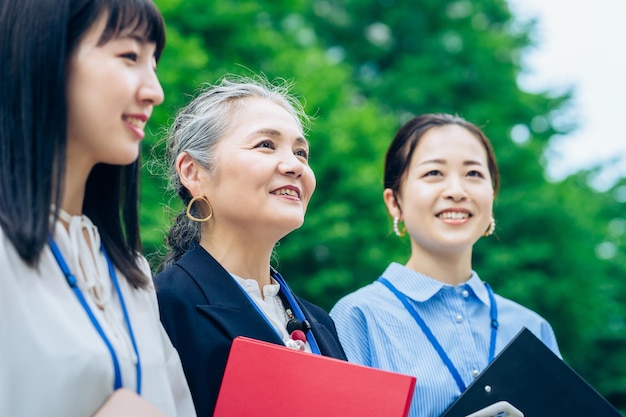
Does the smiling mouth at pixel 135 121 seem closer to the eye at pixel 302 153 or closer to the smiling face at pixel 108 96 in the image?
the smiling face at pixel 108 96

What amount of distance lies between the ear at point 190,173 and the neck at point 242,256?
0.67 feet

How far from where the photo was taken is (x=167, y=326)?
2.62 metres

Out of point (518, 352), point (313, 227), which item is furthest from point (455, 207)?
point (313, 227)

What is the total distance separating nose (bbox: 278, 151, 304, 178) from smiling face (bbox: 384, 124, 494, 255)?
886mm

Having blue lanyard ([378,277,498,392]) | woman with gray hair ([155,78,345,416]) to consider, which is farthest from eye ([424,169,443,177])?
woman with gray hair ([155,78,345,416])

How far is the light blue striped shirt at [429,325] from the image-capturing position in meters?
3.26

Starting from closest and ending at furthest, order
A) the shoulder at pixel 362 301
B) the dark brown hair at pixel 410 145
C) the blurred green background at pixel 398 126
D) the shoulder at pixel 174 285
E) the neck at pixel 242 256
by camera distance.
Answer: the shoulder at pixel 174 285, the neck at pixel 242 256, the shoulder at pixel 362 301, the dark brown hair at pixel 410 145, the blurred green background at pixel 398 126

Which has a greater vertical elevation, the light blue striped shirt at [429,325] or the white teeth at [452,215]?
the white teeth at [452,215]

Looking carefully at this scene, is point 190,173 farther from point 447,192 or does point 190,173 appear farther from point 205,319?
point 447,192

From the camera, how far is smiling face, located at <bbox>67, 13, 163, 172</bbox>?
1969 mm

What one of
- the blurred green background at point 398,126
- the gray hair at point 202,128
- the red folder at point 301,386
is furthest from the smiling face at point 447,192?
the blurred green background at point 398,126

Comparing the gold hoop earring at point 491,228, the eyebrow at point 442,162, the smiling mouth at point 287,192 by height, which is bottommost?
the smiling mouth at point 287,192

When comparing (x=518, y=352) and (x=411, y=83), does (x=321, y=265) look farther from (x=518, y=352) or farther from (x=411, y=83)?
(x=518, y=352)

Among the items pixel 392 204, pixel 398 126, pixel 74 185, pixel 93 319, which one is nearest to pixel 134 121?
pixel 74 185
